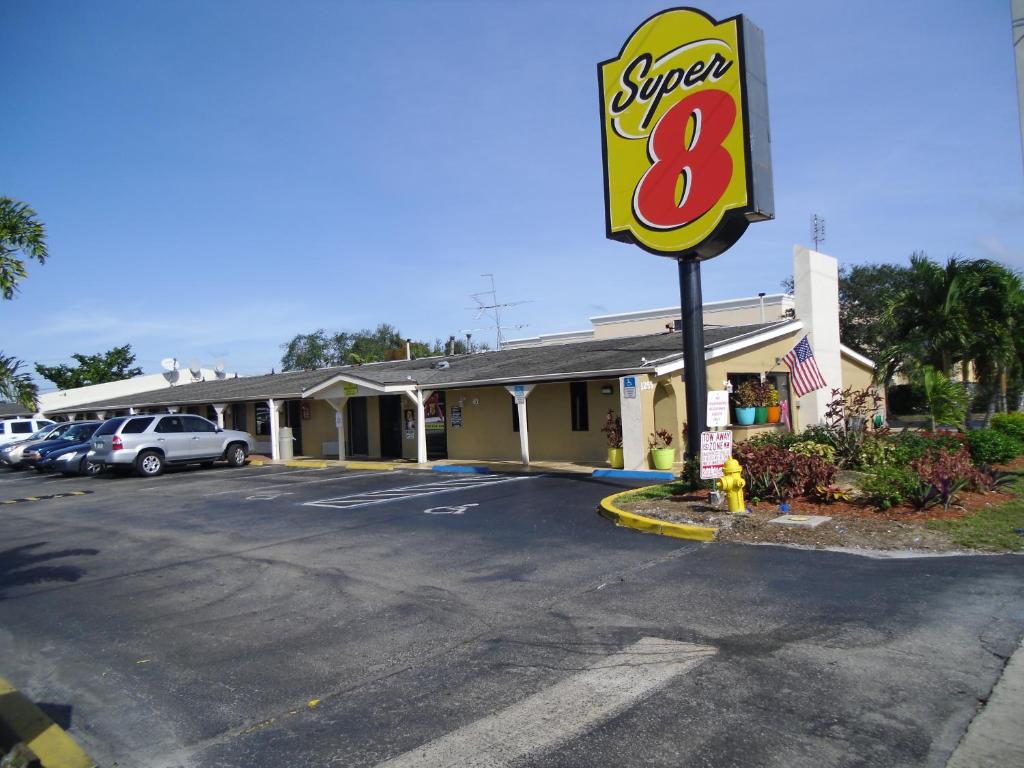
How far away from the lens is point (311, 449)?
28.8 m

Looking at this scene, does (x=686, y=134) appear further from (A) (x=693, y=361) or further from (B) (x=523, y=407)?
(B) (x=523, y=407)

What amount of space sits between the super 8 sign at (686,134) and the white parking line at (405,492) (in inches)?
235

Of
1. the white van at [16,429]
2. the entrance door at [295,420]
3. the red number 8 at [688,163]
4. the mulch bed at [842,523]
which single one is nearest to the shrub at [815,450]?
the mulch bed at [842,523]

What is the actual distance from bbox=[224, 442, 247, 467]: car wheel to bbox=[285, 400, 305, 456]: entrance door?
14.4ft

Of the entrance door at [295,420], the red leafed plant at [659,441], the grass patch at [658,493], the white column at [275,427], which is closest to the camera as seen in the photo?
the grass patch at [658,493]

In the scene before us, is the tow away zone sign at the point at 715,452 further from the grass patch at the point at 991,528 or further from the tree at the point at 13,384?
the tree at the point at 13,384

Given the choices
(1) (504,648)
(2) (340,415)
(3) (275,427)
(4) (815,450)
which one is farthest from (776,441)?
(3) (275,427)

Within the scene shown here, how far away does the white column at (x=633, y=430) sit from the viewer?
17047mm

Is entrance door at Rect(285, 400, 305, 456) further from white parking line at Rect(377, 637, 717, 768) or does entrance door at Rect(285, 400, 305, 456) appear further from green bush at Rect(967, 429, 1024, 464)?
white parking line at Rect(377, 637, 717, 768)

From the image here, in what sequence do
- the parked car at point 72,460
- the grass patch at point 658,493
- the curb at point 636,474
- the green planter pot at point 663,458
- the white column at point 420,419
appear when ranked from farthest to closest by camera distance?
the parked car at point 72,460 → the white column at point 420,419 → the green planter pot at point 663,458 → the curb at point 636,474 → the grass patch at point 658,493

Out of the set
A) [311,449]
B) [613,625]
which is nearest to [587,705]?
[613,625]

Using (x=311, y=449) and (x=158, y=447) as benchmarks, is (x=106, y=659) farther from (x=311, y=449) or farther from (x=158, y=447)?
(x=311, y=449)

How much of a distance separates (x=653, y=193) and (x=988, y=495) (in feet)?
24.0

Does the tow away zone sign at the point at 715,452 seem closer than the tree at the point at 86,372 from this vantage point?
Yes
